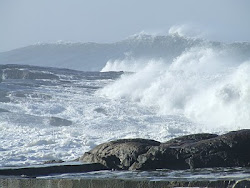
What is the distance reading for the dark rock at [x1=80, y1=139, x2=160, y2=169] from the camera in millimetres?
9164

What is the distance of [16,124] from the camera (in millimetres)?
23016

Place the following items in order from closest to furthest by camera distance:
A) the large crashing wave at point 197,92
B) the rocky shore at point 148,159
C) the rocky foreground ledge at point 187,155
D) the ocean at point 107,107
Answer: the rocky shore at point 148,159 → the rocky foreground ledge at point 187,155 → the ocean at point 107,107 → the large crashing wave at point 197,92

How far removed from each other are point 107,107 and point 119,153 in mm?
18326

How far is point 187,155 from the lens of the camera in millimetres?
8633

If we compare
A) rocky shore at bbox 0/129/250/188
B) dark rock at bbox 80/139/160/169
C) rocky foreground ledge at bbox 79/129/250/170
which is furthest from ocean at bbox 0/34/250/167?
rocky foreground ledge at bbox 79/129/250/170

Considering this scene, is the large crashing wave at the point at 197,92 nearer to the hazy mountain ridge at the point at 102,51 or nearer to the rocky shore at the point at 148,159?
the hazy mountain ridge at the point at 102,51

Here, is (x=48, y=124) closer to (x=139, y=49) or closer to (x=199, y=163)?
(x=199, y=163)

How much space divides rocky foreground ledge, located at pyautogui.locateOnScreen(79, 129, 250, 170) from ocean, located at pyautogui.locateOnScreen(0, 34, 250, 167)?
227 inches

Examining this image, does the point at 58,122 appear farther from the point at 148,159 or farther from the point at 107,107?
the point at 148,159

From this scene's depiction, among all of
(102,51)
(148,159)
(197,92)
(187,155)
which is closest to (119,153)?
(148,159)

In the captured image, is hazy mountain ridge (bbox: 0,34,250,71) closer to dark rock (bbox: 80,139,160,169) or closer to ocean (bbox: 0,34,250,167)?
ocean (bbox: 0,34,250,167)

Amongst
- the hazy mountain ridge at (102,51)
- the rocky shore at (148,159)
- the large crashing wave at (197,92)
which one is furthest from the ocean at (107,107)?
the hazy mountain ridge at (102,51)

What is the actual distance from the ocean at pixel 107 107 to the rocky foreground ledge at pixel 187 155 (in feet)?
18.9

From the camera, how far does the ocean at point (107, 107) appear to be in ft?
63.8
